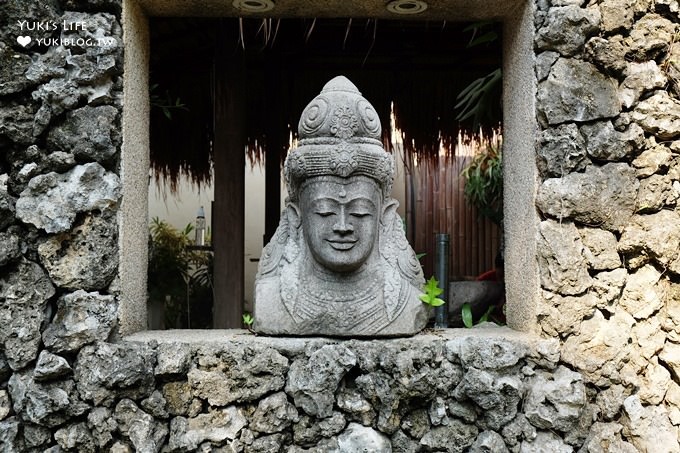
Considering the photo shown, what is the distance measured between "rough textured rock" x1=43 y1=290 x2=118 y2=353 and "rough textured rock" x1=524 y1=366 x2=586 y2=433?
1.74 m

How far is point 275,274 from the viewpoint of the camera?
3.07 meters

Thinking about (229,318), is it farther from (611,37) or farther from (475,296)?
(611,37)

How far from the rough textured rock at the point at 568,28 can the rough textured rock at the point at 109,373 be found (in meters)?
2.14

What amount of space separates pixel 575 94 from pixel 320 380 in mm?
1595

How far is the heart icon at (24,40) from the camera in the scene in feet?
9.09

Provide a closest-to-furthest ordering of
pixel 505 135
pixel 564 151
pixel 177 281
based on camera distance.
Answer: pixel 564 151
pixel 505 135
pixel 177 281

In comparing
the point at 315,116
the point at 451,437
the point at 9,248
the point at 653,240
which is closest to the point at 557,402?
the point at 451,437

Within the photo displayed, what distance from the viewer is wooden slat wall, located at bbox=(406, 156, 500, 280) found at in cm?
638

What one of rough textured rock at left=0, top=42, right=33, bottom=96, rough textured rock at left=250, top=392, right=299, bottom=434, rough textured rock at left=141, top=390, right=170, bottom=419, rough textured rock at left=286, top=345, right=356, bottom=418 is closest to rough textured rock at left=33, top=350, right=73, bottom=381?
rough textured rock at left=141, top=390, right=170, bottom=419

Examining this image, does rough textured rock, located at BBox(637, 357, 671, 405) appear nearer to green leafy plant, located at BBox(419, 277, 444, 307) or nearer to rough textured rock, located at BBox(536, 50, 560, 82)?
green leafy plant, located at BBox(419, 277, 444, 307)

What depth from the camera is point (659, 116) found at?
2.89 meters

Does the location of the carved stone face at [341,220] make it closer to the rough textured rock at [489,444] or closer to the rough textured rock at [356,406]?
the rough textured rock at [356,406]

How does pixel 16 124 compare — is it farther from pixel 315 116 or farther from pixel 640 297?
pixel 640 297

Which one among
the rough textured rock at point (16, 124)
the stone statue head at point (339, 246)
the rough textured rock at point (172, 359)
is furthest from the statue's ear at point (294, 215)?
the rough textured rock at point (16, 124)
